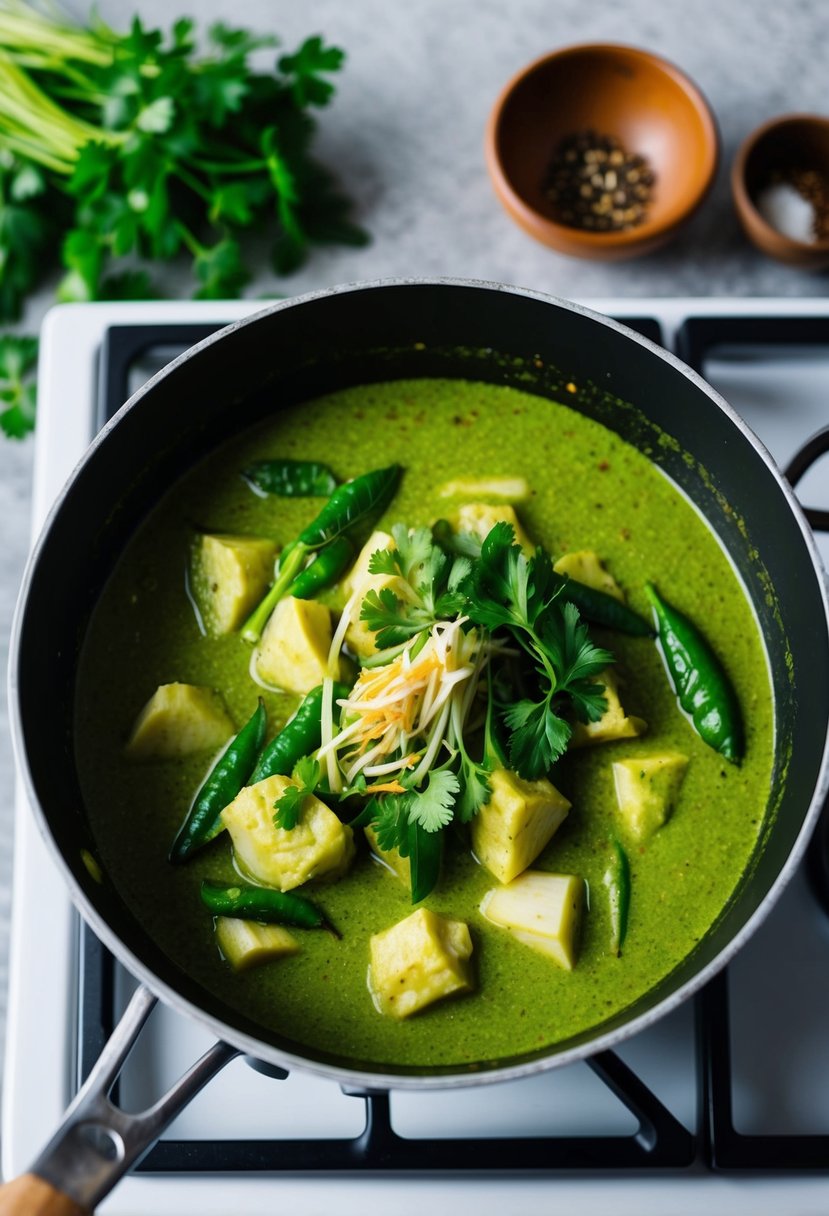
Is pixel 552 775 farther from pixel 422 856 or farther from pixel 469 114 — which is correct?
pixel 469 114

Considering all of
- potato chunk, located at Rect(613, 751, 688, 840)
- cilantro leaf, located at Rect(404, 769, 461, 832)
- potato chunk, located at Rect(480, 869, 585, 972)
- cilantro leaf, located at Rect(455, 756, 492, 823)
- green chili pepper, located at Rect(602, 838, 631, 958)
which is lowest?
green chili pepper, located at Rect(602, 838, 631, 958)

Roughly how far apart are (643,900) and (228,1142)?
2.54 feet

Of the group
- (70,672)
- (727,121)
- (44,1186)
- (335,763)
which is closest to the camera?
(44,1186)

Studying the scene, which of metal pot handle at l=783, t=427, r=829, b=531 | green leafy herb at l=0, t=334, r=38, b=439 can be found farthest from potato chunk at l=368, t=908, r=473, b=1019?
green leafy herb at l=0, t=334, r=38, b=439

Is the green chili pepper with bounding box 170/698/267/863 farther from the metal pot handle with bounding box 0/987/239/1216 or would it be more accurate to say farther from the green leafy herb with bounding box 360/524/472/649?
the metal pot handle with bounding box 0/987/239/1216

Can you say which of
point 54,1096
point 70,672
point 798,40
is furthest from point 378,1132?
point 798,40

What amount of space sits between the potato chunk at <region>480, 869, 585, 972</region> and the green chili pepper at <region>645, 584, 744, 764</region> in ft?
1.14

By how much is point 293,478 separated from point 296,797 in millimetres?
634

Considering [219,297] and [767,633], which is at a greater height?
[219,297]

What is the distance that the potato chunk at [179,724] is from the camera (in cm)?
201

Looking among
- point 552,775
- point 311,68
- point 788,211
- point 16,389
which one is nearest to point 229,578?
point 552,775

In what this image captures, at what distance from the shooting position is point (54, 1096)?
2021 millimetres

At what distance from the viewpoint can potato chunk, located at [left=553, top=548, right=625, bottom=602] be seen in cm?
208

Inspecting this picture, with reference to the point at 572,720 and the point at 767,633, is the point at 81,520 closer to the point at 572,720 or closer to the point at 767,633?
the point at 572,720
